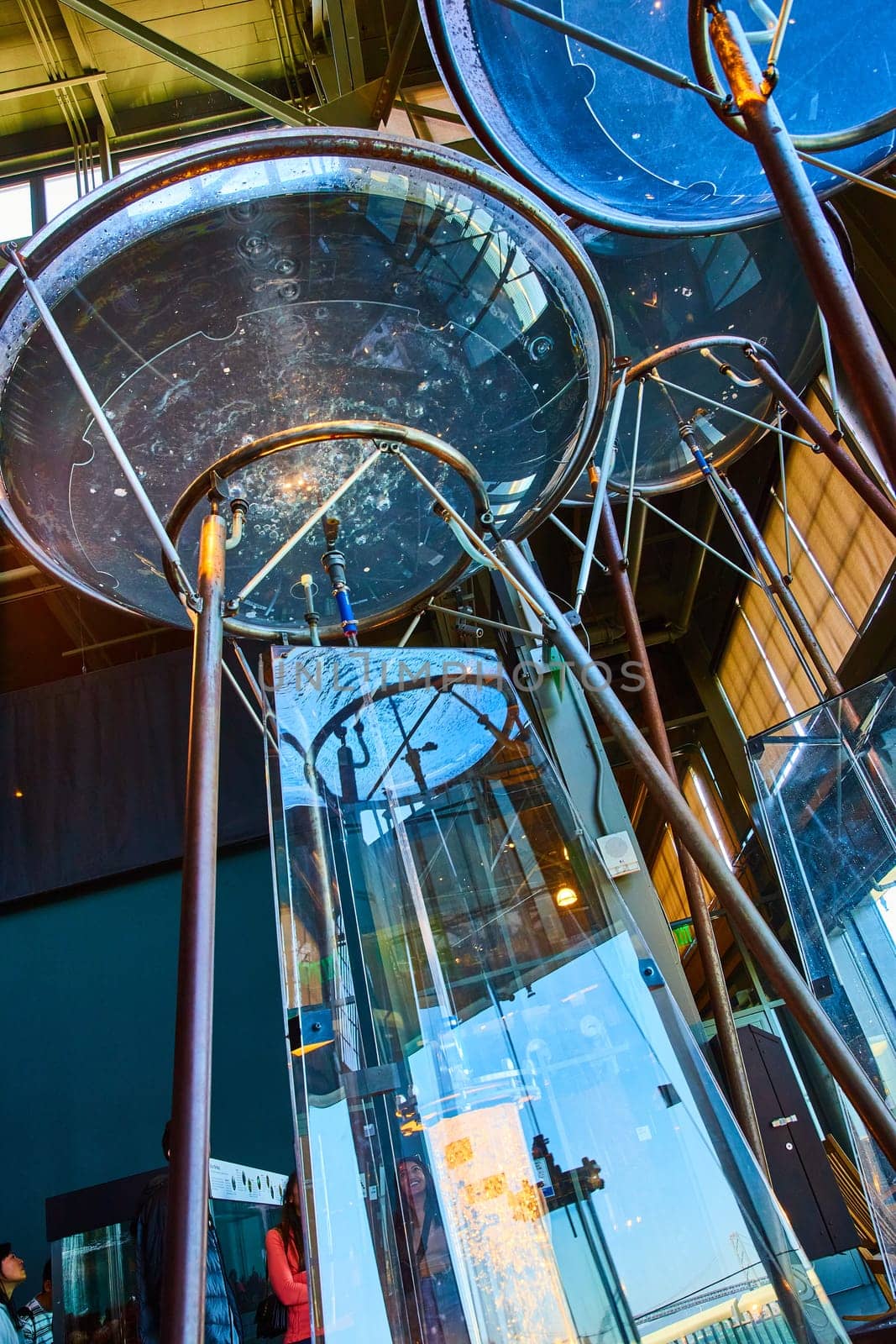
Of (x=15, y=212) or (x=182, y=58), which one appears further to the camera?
(x=15, y=212)

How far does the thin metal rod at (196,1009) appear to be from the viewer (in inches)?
31.1

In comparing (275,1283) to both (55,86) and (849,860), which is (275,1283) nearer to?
(849,860)

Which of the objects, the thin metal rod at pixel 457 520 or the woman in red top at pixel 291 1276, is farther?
the woman in red top at pixel 291 1276

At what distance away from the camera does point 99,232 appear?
4.68 ft

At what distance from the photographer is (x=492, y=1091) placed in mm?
1228

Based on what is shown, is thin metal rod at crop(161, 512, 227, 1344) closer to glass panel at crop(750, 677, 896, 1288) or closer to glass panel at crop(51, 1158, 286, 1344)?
glass panel at crop(750, 677, 896, 1288)

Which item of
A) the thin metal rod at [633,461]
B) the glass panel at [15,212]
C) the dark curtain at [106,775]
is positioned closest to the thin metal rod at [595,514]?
the thin metal rod at [633,461]

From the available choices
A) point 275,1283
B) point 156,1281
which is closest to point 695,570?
point 275,1283

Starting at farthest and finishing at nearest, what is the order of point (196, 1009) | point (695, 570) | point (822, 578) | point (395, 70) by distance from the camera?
1. point (695, 570)
2. point (822, 578)
3. point (395, 70)
4. point (196, 1009)

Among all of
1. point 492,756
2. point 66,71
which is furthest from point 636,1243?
point 66,71

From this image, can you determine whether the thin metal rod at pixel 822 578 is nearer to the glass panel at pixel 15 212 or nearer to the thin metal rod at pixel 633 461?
the thin metal rod at pixel 633 461

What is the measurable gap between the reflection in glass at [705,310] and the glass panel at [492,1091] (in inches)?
65.8

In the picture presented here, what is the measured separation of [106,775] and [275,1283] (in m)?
4.16

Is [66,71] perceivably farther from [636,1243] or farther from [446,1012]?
[636,1243]
